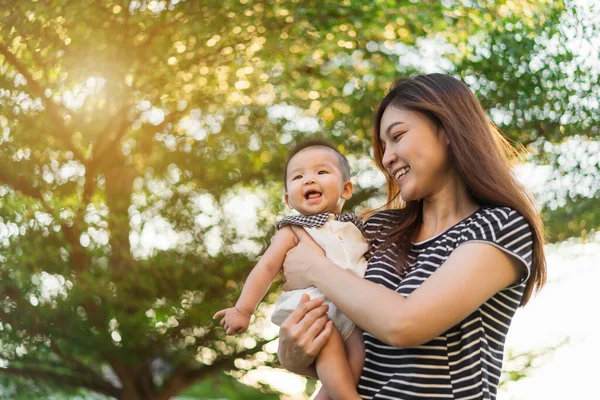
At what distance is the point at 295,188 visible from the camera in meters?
2.43

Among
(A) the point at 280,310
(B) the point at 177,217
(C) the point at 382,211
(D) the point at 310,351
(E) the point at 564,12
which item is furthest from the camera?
(B) the point at 177,217

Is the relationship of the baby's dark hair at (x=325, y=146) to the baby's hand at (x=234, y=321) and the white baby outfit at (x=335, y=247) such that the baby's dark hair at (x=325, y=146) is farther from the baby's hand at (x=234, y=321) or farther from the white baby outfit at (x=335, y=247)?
the baby's hand at (x=234, y=321)

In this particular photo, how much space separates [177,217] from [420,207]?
5.37m

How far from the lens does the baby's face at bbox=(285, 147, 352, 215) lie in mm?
2400

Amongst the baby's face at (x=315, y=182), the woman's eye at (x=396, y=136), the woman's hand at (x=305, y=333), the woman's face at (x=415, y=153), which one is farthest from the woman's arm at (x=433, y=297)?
the baby's face at (x=315, y=182)

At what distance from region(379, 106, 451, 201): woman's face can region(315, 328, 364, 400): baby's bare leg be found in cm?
43

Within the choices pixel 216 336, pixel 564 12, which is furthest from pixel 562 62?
pixel 216 336

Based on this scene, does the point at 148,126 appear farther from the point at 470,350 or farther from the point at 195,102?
the point at 470,350

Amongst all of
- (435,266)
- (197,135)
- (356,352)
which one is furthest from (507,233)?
(197,135)

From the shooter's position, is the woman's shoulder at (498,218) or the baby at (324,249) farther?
the baby at (324,249)

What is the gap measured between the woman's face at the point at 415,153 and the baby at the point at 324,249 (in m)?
0.30

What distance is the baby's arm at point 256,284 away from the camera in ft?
7.41

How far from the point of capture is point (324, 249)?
2240mm

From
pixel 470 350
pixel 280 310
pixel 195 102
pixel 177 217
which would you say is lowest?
pixel 177 217
